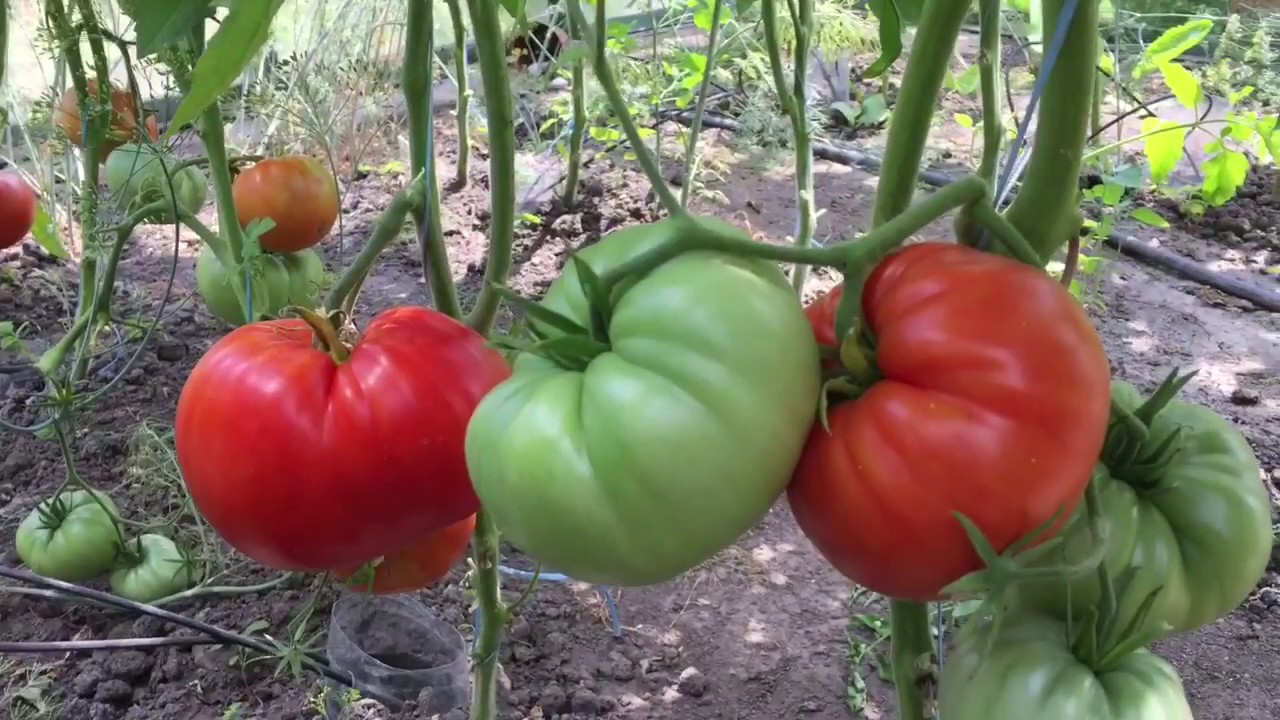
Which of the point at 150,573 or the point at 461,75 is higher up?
the point at 461,75

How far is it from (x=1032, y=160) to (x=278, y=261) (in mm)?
1016

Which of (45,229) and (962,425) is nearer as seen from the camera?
(962,425)

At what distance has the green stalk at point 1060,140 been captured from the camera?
1.40ft

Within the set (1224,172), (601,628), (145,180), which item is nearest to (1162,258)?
(1224,172)

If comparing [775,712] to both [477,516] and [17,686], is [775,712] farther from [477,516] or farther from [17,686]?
[17,686]

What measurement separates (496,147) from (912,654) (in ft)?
1.23

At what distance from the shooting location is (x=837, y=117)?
3.39 metres

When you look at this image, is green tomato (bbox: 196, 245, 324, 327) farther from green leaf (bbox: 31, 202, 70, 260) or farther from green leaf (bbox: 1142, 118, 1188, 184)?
green leaf (bbox: 1142, 118, 1188, 184)

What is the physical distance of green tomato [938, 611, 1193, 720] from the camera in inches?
16.1

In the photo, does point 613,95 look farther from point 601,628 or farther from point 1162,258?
point 1162,258

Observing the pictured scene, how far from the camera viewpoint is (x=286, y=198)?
1.20 m

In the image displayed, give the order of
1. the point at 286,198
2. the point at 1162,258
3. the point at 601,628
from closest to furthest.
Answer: the point at 286,198, the point at 601,628, the point at 1162,258

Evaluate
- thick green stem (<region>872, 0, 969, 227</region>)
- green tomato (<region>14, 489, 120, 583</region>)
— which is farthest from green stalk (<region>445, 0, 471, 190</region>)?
green tomato (<region>14, 489, 120, 583</region>)

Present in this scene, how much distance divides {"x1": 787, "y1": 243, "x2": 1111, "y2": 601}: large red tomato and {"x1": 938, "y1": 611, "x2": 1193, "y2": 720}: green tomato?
73 millimetres
